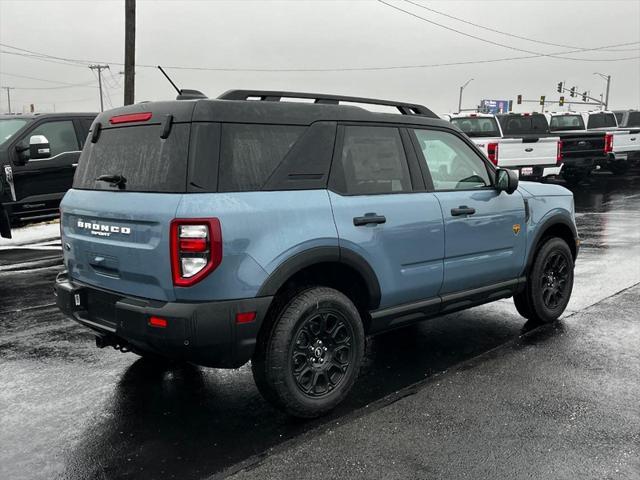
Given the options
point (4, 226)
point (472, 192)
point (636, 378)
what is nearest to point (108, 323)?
point (472, 192)

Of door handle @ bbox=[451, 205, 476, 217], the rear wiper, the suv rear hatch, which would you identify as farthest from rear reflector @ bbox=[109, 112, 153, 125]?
door handle @ bbox=[451, 205, 476, 217]

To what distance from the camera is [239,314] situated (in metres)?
3.35

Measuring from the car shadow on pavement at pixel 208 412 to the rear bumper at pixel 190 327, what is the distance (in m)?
0.48

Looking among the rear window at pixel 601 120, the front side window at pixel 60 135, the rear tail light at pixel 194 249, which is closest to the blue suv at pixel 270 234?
the rear tail light at pixel 194 249

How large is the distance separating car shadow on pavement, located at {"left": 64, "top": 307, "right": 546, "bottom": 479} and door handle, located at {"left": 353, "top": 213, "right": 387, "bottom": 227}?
3.82 ft

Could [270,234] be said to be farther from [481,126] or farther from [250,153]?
[481,126]

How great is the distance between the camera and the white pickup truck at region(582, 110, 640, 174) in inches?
803

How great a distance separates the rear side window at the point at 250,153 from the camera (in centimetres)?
340

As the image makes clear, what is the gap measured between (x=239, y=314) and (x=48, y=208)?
24.2 ft

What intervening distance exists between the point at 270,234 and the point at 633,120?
1091 inches

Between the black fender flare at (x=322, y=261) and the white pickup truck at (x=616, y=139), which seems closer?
the black fender flare at (x=322, y=261)

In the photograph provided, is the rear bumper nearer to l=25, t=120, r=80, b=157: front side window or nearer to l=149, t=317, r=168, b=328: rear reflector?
l=149, t=317, r=168, b=328: rear reflector

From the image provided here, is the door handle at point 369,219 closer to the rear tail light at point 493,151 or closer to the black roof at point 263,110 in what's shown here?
the black roof at point 263,110

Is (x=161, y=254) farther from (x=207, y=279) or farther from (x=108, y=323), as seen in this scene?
(x=108, y=323)
